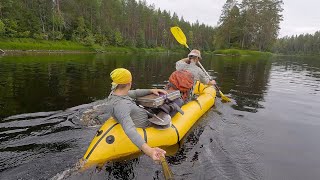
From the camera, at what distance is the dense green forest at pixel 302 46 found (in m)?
126

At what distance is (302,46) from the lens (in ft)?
474

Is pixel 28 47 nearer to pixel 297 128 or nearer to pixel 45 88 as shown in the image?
pixel 45 88

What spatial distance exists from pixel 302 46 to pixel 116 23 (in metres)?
115

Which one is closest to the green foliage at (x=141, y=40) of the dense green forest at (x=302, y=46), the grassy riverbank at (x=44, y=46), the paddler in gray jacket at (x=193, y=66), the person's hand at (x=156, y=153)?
the grassy riverbank at (x=44, y=46)

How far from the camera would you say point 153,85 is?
554 inches

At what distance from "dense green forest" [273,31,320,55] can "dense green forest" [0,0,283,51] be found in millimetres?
59514

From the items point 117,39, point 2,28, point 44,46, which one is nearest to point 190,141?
point 2,28

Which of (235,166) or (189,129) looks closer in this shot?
(235,166)

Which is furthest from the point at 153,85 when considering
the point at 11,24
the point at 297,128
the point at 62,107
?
the point at 11,24

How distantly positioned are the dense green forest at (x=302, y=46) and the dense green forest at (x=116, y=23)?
5951 centimetres

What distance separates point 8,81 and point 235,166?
11490 millimetres

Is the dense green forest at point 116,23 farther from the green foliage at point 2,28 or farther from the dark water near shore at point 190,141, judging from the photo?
the dark water near shore at point 190,141

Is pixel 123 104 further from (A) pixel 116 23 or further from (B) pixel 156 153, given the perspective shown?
(A) pixel 116 23

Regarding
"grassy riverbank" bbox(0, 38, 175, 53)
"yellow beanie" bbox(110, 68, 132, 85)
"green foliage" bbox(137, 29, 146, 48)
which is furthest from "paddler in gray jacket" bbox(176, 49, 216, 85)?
"green foliage" bbox(137, 29, 146, 48)
